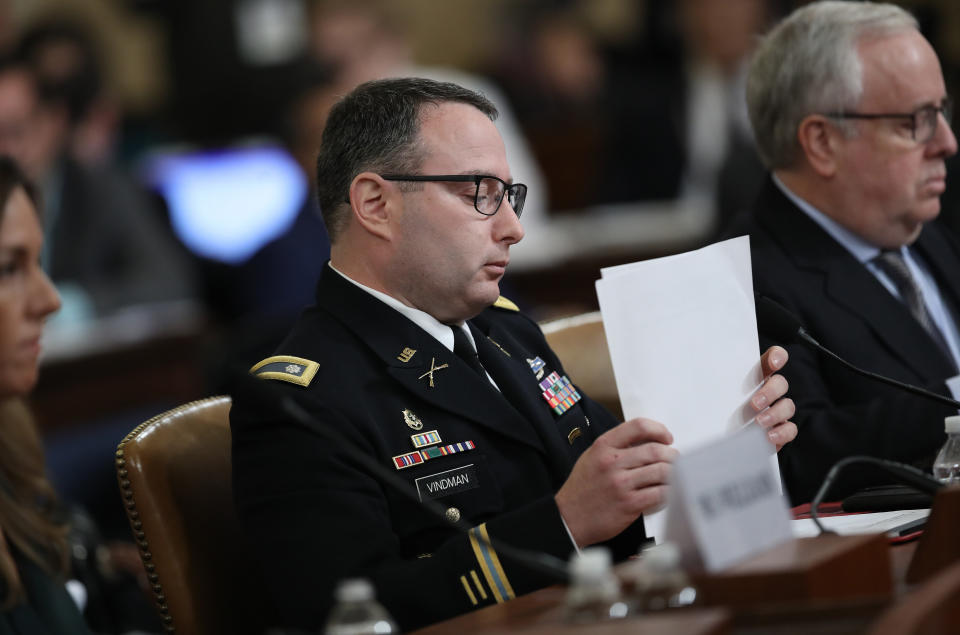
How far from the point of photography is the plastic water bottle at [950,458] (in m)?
1.97

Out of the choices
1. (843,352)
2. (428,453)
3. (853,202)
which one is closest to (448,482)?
(428,453)

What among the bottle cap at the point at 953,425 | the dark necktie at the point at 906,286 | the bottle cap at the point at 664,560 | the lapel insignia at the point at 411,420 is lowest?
the bottle cap at the point at 953,425

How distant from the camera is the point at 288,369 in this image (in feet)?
6.48

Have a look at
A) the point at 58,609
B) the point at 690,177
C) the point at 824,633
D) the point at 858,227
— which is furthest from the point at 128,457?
the point at 690,177

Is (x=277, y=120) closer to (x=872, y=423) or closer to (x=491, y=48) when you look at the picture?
(x=491, y=48)

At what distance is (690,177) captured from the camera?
7051 mm

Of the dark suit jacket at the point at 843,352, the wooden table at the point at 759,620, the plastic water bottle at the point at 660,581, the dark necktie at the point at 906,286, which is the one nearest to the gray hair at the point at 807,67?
the dark suit jacket at the point at 843,352

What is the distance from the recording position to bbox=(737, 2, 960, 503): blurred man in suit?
2.54m

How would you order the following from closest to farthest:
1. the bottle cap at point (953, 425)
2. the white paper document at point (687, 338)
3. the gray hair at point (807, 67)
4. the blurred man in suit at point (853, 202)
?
the white paper document at point (687, 338) → the bottle cap at point (953, 425) → the blurred man in suit at point (853, 202) → the gray hair at point (807, 67)

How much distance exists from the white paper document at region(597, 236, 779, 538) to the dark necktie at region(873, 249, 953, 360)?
35.5 inches

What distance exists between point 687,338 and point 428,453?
419 millimetres

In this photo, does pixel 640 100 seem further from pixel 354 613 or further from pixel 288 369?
pixel 354 613

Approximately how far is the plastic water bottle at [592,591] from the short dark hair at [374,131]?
96 cm

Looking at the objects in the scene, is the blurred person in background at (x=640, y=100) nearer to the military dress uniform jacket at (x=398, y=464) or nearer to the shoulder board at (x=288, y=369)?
the military dress uniform jacket at (x=398, y=464)
